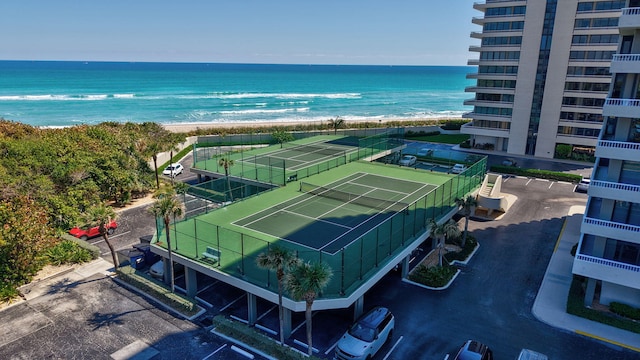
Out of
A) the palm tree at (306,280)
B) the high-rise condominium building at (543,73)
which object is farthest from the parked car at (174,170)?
the high-rise condominium building at (543,73)

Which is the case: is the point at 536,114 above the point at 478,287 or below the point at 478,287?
above

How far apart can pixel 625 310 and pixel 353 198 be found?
18.4 meters

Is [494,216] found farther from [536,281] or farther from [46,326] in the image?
[46,326]

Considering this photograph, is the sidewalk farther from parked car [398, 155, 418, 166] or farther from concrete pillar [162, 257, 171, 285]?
parked car [398, 155, 418, 166]

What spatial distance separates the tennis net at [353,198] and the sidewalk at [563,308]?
10392 mm

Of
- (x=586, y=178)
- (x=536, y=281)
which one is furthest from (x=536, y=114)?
(x=536, y=281)

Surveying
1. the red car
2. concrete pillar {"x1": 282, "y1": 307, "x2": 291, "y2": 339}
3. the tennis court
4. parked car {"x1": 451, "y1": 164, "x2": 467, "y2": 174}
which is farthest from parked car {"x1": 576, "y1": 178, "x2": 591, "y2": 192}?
the red car

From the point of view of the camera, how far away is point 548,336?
21.1m

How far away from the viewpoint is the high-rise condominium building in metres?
54.4

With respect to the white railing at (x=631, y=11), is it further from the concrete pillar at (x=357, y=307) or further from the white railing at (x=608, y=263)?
the concrete pillar at (x=357, y=307)

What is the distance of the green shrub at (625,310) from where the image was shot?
72.3 feet

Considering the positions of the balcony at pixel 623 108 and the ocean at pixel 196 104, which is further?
the ocean at pixel 196 104

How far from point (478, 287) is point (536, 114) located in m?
43.2

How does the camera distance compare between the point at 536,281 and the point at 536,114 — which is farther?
the point at 536,114
